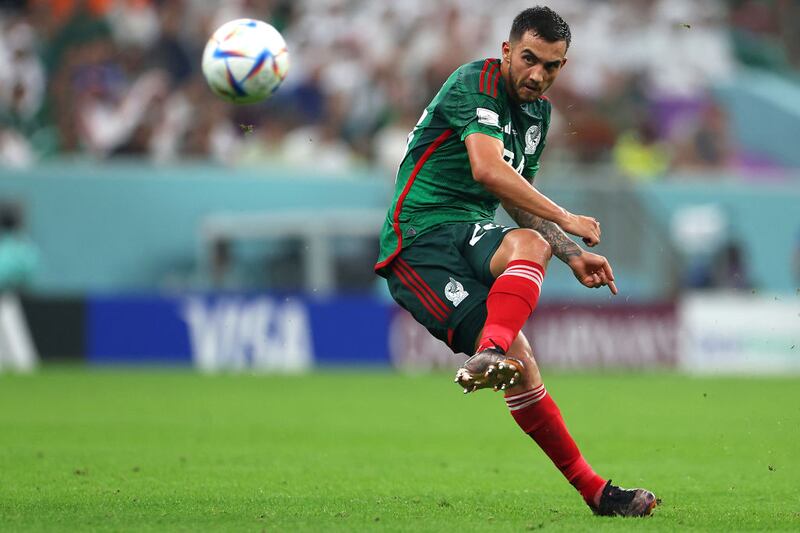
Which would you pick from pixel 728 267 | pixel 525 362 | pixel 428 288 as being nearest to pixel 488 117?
pixel 428 288

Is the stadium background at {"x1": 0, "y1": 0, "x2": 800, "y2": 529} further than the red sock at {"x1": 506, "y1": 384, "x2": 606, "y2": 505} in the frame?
Yes

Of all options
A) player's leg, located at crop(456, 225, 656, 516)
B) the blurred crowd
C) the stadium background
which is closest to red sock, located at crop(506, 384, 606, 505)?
player's leg, located at crop(456, 225, 656, 516)

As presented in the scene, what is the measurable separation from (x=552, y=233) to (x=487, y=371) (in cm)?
101

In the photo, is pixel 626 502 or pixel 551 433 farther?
pixel 551 433

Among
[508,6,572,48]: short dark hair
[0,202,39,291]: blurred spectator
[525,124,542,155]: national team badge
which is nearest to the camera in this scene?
[508,6,572,48]: short dark hair

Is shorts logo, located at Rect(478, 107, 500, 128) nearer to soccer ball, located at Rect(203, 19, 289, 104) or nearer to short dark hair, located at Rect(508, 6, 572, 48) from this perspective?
short dark hair, located at Rect(508, 6, 572, 48)

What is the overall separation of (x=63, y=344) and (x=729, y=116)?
12.2 metres

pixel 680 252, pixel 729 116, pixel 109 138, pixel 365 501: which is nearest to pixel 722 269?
pixel 680 252

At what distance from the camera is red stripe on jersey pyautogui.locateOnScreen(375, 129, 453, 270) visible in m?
6.45

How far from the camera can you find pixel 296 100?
20406 mm

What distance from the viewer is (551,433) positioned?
633 cm

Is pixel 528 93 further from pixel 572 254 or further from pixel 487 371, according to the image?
pixel 487 371

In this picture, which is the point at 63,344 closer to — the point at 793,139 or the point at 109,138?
the point at 109,138

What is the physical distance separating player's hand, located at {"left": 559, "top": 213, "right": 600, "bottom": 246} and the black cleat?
3.86 feet
